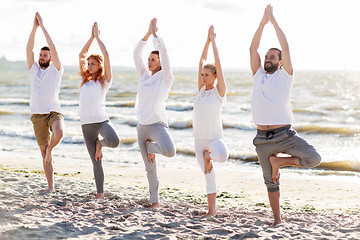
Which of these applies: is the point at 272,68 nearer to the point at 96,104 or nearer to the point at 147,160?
the point at 147,160

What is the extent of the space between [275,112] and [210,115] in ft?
2.91

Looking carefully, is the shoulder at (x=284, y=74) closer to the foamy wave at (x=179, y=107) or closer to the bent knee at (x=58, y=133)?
the bent knee at (x=58, y=133)

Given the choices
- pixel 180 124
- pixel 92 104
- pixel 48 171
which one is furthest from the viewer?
pixel 180 124

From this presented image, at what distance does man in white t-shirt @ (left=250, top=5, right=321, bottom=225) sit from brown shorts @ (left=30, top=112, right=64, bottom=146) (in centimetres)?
302

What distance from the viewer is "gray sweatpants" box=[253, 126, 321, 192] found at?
4984mm

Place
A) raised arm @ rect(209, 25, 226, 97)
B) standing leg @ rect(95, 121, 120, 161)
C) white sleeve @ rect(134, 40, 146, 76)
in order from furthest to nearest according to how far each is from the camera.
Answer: standing leg @ rect(95, 121, 120, 161), white sleeve @ rect(134, 40, 146, 76), raised arm @ rect(209, 25, 226, 97)

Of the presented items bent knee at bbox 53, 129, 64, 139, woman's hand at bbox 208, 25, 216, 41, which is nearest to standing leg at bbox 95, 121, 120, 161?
bent knee at bbox 53, 129, 64, 139

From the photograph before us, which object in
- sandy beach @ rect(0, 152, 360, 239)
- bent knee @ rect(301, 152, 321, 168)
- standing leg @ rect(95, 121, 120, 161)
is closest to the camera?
bent knee @ rect(301, 152, 321, 168)

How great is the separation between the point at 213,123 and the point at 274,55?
1.12 meters

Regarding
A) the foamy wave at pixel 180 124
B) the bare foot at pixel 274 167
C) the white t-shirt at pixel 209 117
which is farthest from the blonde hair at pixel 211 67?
the foamy wave at pixel 180 124

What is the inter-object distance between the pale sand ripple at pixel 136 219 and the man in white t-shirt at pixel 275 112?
2.24ft

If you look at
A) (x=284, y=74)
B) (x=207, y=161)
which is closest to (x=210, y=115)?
(x=207, y=161)

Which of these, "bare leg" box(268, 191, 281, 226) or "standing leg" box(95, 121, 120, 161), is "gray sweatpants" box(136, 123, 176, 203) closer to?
"standing leg" box(95, 121, 120, 161)

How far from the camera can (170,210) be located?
20.5ft
